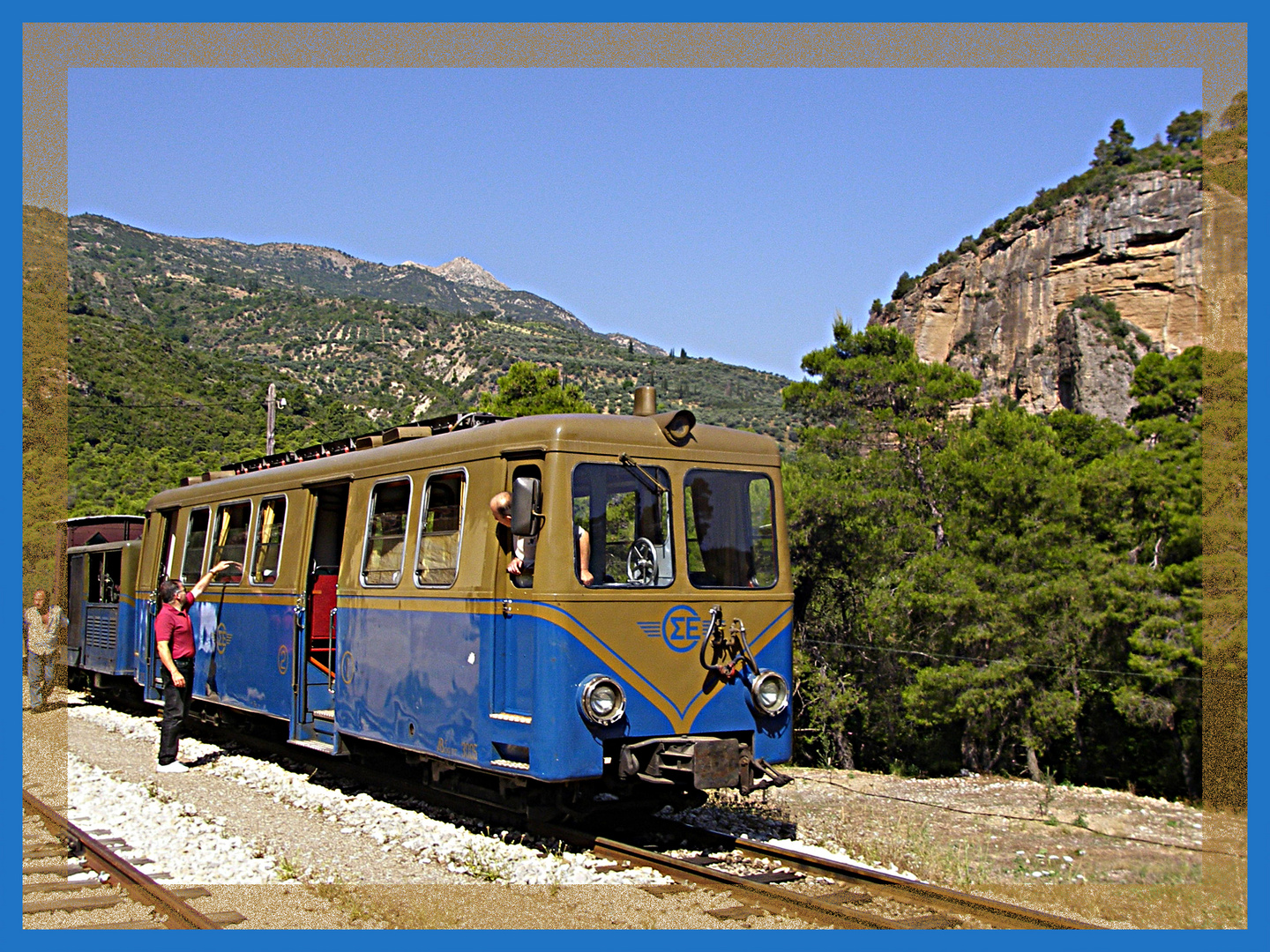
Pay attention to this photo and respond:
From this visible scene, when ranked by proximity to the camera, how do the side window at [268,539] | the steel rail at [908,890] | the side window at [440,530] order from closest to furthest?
the steel rail at [908,890]
the side window at [440,530]
the side window at [268,539]

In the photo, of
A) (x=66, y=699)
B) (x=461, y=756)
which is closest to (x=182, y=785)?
(x=461, y=756)

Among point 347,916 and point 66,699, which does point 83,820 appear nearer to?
point 347,916

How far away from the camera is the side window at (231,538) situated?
1155cm

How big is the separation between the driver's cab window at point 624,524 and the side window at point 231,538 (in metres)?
5.30

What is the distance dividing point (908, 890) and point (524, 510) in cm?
334

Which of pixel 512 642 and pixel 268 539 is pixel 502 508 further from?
pixel 268 539

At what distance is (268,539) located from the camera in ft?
36.0

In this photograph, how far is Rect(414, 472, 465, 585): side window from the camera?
8148 millimetres

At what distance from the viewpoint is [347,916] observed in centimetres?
600

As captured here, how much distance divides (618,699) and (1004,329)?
370 ft

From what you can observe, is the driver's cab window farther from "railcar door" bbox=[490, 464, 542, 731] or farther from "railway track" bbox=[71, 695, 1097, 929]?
"railway track" bbox=[71, 695, 1097, 929]

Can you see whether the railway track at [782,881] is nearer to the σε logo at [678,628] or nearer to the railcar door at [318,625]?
the σε logo at [678,628]

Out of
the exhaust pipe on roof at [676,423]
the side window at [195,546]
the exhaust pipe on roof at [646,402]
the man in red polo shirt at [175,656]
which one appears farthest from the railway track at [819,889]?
the side window at [195,546]

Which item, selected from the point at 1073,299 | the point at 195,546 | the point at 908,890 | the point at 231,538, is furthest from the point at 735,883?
the point at 1073,299
